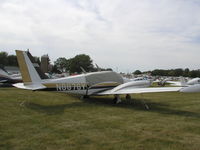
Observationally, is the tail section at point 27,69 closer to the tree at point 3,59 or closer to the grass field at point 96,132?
the grass field at point 96,132

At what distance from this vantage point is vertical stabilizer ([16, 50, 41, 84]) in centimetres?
946

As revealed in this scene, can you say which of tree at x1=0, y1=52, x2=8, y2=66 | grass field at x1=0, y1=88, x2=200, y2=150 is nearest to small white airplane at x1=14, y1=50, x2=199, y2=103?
grass field at x1=0, y1=88, x2=200, y2=150

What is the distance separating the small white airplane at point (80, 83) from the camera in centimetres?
958

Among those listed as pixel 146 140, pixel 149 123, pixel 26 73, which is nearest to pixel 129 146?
pixel 146 140

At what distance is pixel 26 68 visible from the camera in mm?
9633

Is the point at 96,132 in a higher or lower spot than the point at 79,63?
lower

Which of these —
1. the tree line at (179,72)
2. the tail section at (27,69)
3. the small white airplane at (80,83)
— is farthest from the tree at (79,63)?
the tail section at (27,69)

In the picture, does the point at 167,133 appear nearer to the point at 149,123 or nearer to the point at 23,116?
the point at 149,123

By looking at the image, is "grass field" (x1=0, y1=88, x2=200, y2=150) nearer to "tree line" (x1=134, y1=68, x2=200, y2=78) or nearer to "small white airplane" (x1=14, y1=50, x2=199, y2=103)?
"small white airplane" (x1=14, y1=50, x2=199, y2=103)

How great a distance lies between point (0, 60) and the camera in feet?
295

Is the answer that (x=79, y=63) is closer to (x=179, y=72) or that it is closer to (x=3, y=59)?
(x=3, y=59)

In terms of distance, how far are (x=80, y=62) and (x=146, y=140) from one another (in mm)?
90312

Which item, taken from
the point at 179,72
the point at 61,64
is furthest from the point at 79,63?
the point at 179,72

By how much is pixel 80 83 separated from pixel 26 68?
2.98 m
